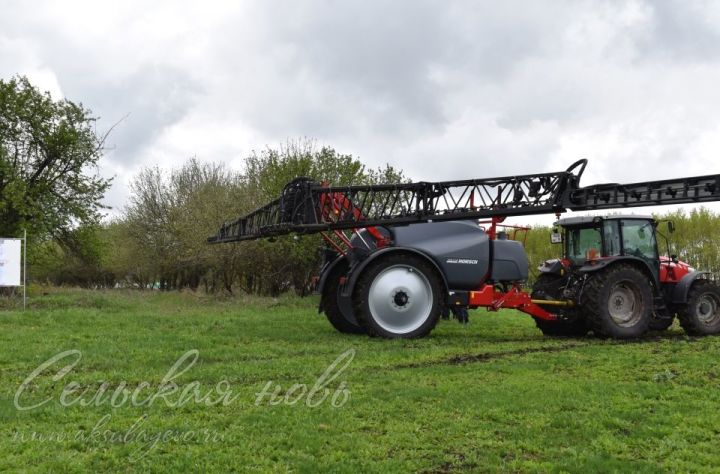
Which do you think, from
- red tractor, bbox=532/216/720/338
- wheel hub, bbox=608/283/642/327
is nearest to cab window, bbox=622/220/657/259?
red tractor, bbox=532/216/720/338

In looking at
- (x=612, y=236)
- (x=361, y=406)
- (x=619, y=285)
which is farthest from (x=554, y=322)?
(x=361, y=406)

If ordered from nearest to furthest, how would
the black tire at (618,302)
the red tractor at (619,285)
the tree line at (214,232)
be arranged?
1. the black tire at (618,302)
2. the red tractor at (619,285)
3. the tree line at (214,232)

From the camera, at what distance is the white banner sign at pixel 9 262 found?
667 inches

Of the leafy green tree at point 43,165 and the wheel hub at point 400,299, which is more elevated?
the leafy green tree at point 43,165

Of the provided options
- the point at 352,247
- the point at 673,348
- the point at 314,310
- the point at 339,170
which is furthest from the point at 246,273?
the point at 673,348

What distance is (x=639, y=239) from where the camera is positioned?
520 inches

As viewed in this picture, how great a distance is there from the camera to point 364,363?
8.91 m

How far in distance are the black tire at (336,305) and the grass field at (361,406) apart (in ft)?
4.79

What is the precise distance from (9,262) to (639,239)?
15884 millimetres

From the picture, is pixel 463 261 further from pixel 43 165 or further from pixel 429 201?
pixel 43 165

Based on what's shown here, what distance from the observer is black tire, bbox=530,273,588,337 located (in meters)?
13.2

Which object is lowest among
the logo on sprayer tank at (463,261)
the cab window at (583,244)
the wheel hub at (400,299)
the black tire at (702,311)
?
the black tire at (702,311)

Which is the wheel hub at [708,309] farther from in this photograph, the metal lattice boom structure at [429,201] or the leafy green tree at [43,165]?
the leafy green tree at [43,165]

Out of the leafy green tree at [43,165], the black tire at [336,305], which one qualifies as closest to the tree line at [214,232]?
the leafy green tree at [43,165]
